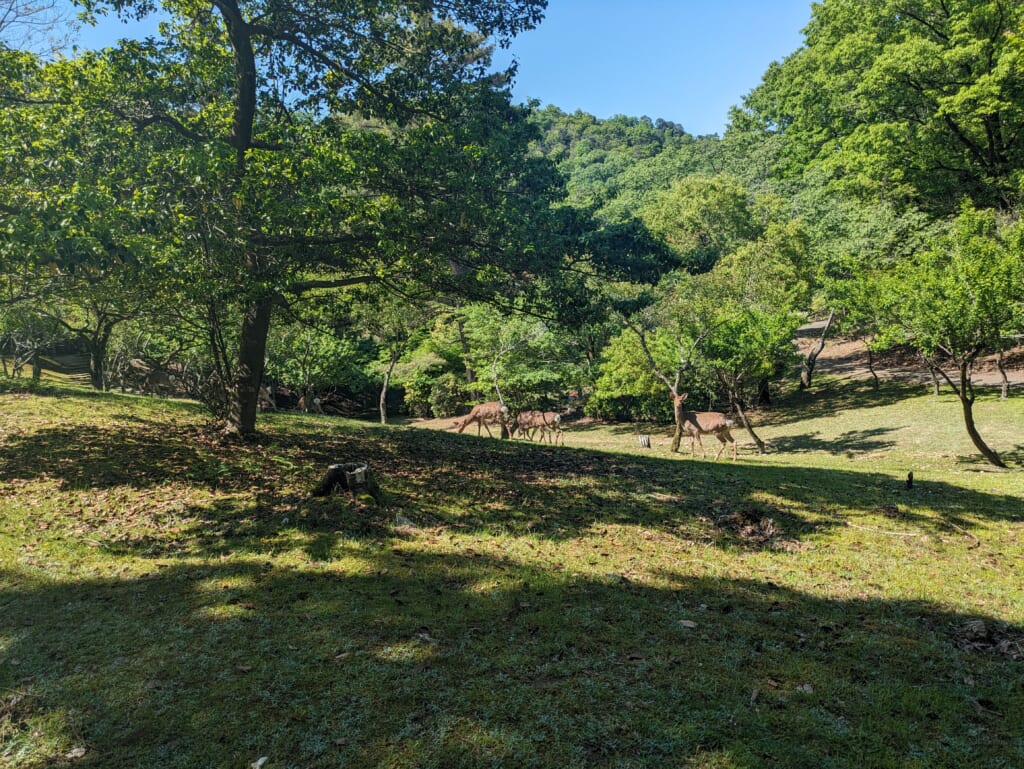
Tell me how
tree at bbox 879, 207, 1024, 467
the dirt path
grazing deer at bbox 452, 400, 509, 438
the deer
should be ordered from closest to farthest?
tree at bbox 879, 207, 1024, 467
grazing deer at bbox 452, 400, 509, 438
the deer
the dirt path

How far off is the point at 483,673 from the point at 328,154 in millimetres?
8199

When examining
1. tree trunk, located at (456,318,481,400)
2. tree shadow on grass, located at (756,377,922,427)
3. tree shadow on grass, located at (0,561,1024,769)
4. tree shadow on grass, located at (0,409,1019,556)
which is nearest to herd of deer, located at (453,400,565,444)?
tree shadow on grass, located at (0,409,1019,556)

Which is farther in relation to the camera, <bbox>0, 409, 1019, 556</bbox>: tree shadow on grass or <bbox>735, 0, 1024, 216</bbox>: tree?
<bbox>735, 0, 1024, 216</bbox>: tree

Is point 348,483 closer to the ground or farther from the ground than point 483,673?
farther from the ground

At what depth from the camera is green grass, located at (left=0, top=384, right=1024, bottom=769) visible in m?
3.94

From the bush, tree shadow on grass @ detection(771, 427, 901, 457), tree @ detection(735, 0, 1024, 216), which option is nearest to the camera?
tree shadow on grass @ detection(771, 427, 901, 457)

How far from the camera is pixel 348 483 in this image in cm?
911

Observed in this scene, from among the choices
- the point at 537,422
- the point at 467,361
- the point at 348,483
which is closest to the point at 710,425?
the point at 537,422

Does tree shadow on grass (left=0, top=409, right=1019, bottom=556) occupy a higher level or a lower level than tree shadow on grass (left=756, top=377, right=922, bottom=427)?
lower

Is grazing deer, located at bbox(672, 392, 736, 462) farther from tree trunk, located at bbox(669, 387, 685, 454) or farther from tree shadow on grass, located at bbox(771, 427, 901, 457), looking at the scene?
tree shadow on grass, located at bbox(771, 427, 901, 457)

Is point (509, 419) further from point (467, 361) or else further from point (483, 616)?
point (483, 616)

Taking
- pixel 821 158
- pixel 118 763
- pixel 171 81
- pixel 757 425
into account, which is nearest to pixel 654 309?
pixel 757 425

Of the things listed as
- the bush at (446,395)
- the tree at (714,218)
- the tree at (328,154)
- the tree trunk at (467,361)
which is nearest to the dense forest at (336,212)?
the tree at (328,154)

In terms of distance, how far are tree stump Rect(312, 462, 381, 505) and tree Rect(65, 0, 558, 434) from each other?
138 inches
